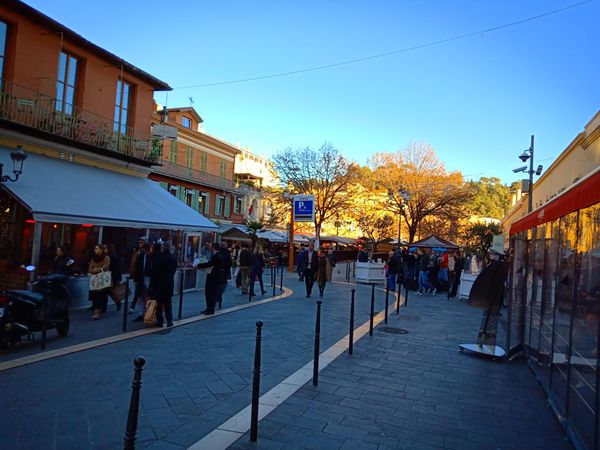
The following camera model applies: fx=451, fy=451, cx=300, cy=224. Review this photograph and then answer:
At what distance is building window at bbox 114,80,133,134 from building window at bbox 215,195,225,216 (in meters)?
26.5

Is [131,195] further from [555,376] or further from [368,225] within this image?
[368,225]

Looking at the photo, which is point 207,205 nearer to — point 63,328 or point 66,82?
point 66,82

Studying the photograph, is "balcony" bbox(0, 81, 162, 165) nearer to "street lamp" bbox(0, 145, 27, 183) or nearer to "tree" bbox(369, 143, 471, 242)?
"street lamp" bbox(0, 145, 27, 183)

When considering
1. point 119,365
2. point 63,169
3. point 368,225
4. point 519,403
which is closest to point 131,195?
point 63,169

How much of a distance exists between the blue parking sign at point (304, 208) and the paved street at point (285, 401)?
585 inches

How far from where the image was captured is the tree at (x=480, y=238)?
33228 millimetres

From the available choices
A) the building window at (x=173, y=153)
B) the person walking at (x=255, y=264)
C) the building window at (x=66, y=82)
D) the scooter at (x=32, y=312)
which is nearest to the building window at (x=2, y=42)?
the building window at (x=66, y=82)

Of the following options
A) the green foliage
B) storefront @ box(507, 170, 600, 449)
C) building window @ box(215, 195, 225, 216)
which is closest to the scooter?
storefront @ box(507, 170, 600, 449)

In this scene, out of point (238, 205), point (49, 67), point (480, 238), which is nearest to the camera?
point (49, 67)

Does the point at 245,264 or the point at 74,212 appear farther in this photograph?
the point at 245,264

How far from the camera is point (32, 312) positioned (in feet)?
23.1

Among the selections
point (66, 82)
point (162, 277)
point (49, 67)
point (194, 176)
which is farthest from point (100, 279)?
point (194, 176)

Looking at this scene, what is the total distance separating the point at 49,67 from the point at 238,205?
113 feet

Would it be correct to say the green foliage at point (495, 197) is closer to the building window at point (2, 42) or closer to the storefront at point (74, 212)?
the storefront at point (74, 212)
